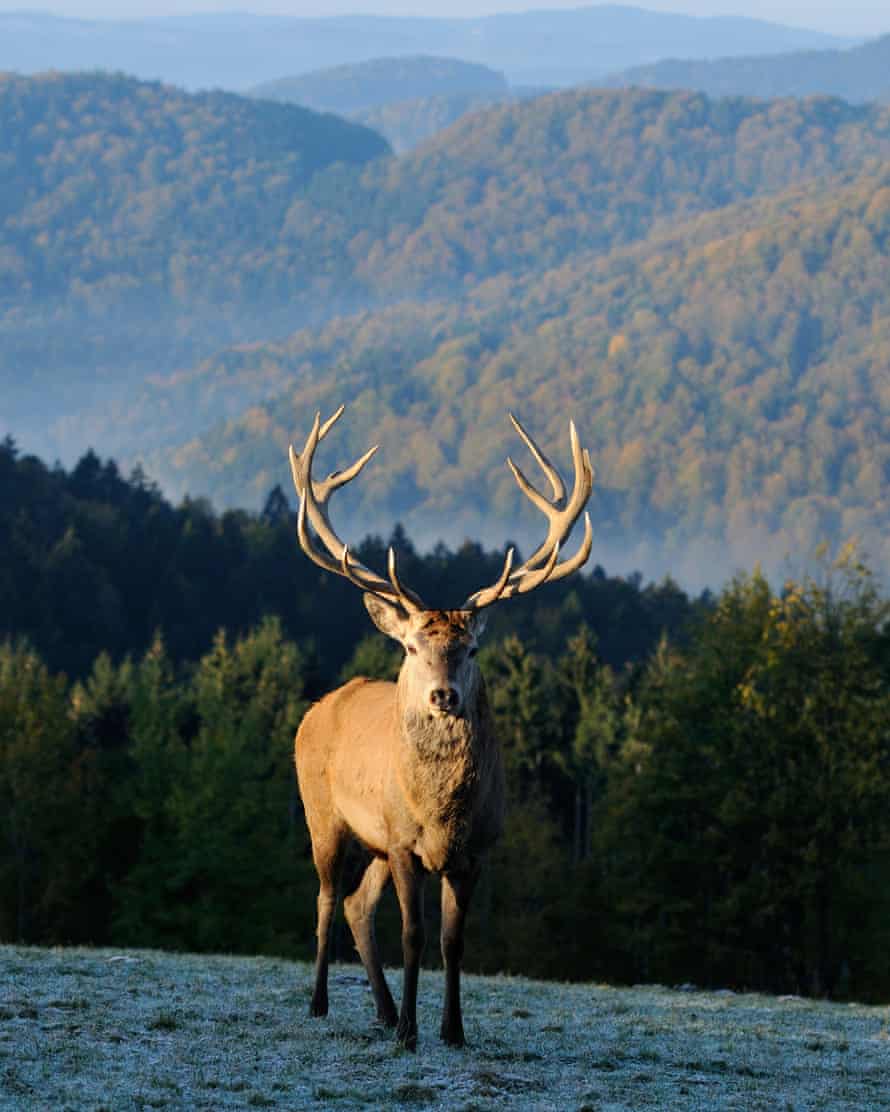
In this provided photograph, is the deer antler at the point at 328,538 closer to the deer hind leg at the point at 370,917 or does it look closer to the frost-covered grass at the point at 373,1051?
the deer hind leg at the point at 370,917

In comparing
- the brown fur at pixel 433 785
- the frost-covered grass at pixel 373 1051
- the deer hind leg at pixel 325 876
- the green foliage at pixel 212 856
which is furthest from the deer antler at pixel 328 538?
the green foliage at pixel 212 856

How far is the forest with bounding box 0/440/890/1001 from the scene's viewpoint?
1897 inches

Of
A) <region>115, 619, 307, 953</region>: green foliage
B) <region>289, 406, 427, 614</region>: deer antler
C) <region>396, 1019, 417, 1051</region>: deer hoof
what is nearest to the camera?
<region>396, 1019, 417, 1051</region>: deer hoof

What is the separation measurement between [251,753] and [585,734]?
18.2 m

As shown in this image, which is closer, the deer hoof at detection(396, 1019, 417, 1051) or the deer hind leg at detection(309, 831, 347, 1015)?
the deer hoof at detection(396, 1019, 417, 1051)

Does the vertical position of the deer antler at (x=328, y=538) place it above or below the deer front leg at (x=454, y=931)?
above

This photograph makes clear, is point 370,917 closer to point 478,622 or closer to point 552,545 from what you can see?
point 478,622

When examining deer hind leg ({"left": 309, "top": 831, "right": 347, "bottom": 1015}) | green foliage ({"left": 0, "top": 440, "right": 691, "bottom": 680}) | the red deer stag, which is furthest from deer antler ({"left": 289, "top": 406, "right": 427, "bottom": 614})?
green foliage ({"left": 0, "top": 440, "right": 691, "bottom": 680})

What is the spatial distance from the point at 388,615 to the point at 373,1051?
3.34 meters

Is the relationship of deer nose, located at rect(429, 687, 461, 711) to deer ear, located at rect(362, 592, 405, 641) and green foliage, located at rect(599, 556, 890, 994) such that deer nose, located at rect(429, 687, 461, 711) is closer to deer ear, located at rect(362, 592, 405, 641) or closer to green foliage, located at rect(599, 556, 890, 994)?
deer ear, located at rect(362, 592, 405, 641)

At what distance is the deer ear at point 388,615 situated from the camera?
555 inches

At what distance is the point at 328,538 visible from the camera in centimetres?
1540

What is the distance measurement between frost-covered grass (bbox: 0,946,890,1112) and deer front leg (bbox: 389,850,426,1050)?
0.24 m

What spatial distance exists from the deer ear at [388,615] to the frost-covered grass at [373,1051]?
3.19m
